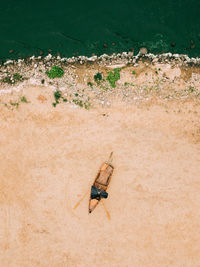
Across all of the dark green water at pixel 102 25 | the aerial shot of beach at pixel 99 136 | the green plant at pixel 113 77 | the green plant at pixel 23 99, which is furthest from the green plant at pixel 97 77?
the green plant at pixel 23 99

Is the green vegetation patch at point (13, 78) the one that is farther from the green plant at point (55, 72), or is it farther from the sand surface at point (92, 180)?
the green plant at point (55, 72)

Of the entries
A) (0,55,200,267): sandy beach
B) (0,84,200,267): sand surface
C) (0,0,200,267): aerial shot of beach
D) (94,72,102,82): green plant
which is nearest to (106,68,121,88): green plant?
(0,0,200,267): aerial shot of beach

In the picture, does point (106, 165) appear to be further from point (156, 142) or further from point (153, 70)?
point (153, 70)

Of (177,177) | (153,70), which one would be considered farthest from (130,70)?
(177,177)

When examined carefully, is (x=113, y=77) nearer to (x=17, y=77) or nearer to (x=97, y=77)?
(x=97, y=77)

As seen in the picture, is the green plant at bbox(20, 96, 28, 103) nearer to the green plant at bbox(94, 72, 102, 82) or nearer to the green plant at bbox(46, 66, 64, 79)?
the green plant at bbox(46, 66, 64, 79)

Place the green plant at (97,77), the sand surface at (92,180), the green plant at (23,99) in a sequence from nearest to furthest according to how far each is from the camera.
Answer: the sand surface at (92,180) → the green plant at (23,99) → the green plant at (97,77)

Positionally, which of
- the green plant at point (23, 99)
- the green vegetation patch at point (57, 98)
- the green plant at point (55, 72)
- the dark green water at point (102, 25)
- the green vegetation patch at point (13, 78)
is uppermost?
the dark green water at point (102, 25)
